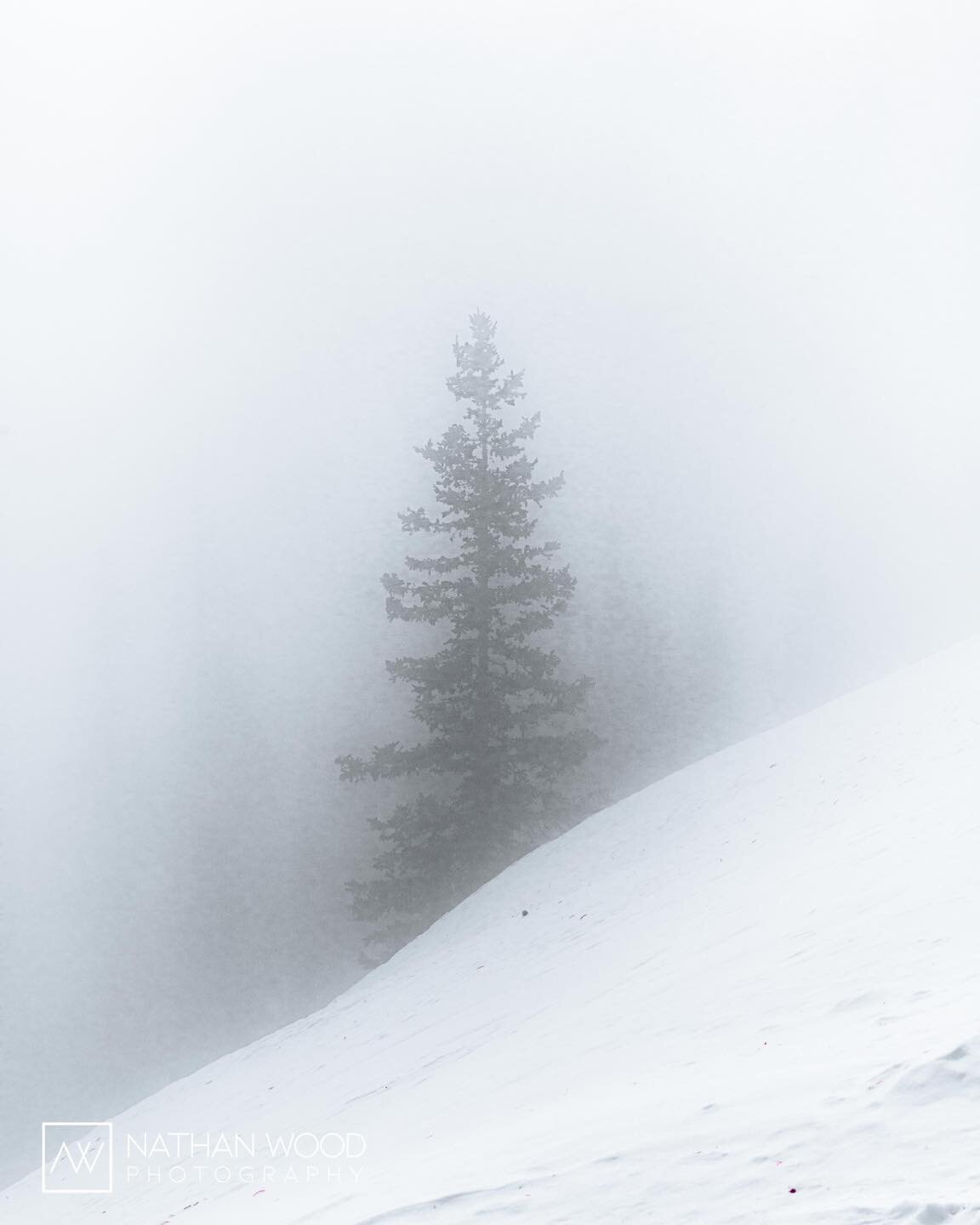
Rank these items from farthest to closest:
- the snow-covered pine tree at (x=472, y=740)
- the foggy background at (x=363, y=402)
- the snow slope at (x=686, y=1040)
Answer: the foggy background at (x=363, y=402), the snow-covered pine tree at (x=472, y=740), the snow slope at (x=686, y=1040)

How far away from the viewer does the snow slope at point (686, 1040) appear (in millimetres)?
4523

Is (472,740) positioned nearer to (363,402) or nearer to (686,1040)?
(686,1040)

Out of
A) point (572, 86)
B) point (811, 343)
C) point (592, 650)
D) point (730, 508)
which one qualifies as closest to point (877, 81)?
point (572, 86)

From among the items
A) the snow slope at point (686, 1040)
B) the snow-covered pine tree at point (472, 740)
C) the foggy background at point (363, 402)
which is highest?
the foggy background at point (363, 402)

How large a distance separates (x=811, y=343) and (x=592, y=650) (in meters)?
24.5

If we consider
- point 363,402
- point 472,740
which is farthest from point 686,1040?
point 363,402

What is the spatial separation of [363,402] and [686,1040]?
41293 mm

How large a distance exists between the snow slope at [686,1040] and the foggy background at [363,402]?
13.2 metres

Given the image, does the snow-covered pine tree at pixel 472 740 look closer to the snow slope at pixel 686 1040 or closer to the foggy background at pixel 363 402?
the snow slope at pixel 686 1040

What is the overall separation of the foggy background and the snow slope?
43.3 ft

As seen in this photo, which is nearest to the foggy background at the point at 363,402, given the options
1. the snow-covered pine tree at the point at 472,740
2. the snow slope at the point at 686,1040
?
the snow-covered pine tree at the point at 472,740

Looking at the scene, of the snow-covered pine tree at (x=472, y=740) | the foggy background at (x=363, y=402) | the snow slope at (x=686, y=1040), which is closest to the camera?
the snow slope at (x=686, y=1040)

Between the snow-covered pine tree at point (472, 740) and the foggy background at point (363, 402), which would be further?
the foggy background at point (363, 402)

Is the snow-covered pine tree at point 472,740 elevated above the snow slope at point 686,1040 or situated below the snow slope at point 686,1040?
above
